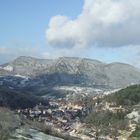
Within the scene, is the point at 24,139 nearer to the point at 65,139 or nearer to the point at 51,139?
the point at 51,139

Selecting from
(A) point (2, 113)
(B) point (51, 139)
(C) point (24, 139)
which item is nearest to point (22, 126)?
(A) point (2, 113)

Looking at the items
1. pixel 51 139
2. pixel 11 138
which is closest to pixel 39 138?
pixel 51 139

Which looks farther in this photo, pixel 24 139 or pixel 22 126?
pixel 22 126

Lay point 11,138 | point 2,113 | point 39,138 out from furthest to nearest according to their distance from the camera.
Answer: point 2,113 → point 39,138 → point 11,138

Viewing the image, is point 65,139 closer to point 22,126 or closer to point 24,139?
point 22,126

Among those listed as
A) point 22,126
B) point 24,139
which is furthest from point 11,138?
point 22,126

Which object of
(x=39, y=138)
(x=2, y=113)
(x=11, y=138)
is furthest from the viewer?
(x=2, y=113)

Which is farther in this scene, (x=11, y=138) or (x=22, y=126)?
(x=22, y=126)

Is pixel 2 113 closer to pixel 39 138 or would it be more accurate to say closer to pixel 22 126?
pixel 22 126
